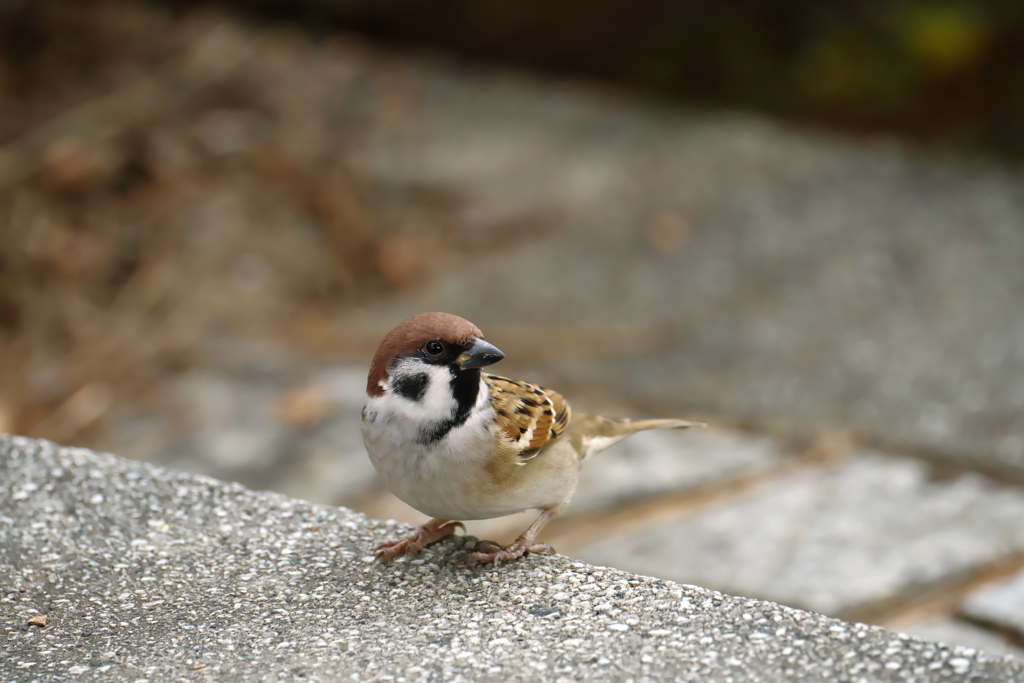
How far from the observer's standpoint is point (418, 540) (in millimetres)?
2449

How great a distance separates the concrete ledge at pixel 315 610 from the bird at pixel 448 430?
7.2 inches

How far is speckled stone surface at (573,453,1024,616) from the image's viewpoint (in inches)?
132

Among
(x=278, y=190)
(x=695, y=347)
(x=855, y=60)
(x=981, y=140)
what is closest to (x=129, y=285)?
(x=278, y=190)

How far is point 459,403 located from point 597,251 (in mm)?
3340

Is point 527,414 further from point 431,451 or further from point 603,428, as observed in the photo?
point 603,428

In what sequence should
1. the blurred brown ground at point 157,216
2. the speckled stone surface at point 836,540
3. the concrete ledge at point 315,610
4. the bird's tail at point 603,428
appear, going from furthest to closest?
the blurred brown ground at point 157,216
the speckled stone surface at point 836,540
the bird's tail at point 603,428
the concrete ledge at point 315,610

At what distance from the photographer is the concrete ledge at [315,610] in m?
1.96

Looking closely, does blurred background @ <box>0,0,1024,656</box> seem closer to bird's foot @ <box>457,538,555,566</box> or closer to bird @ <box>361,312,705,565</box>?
bird's foot @ <box>457,538,555,566</box>

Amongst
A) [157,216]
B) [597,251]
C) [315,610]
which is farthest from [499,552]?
[157,216]

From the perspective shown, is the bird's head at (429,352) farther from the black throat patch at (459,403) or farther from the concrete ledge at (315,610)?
the concrete ledge at (315,610)

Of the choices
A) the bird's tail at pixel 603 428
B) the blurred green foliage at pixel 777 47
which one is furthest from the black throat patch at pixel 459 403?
the blurred green foliage at pixel 777 47

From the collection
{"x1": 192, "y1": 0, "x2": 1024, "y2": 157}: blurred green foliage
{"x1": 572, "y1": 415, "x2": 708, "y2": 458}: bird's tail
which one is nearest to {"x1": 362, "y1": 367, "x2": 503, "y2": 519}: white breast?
{"x1": 572, "y1": 415, "x2": 708, "y2": 458}: bird's tail

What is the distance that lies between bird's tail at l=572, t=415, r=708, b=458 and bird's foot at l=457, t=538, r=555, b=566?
331 mm

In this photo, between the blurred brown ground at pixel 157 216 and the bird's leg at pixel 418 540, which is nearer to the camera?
the bird's leg at pixel 418 540
